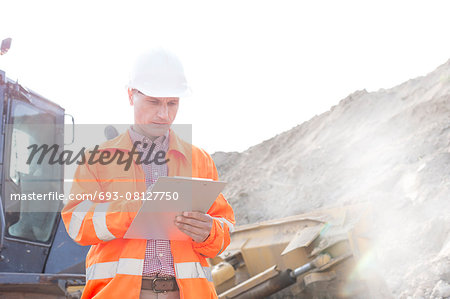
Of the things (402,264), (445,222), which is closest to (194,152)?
(402,264)

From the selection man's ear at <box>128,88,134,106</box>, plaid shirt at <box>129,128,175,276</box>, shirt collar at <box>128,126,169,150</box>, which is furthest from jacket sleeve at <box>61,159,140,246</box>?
man's ear at <box>128,88,134,106</box>

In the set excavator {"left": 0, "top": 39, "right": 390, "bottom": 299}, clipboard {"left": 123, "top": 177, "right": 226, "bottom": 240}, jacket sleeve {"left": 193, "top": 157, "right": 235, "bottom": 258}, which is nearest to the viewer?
clipboard {"left": 123, "top": 177, "right": 226, "bottom": 240}

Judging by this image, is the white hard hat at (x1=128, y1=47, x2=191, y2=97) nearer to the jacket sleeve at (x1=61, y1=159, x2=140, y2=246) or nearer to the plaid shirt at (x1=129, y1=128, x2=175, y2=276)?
the plaid shirt at (x1=129, y1=128, x2=175, y2=276)

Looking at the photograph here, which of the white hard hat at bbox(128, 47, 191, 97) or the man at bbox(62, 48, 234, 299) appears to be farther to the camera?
the white hard hat at bbox(128, 47, 191, 97)

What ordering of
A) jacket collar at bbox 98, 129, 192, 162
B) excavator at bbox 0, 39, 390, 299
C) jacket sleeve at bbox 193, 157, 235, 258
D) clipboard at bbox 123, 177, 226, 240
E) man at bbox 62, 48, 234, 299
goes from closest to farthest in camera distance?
clipboard at bbox 123, 177, 226, 240, man at bbox 62, 48, 234, 299, jacket sleeve at bbox 193, 157, 235, 258, jacket collar at bbox 98, 129, 192, 162, excavator at bbox 0, 39, 390, 299

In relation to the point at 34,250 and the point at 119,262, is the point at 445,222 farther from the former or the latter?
the point at 119,262

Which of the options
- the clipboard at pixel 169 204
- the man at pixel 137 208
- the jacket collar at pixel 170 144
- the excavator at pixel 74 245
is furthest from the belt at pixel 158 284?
the excavator at pixel 74 245

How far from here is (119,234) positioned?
190 cm

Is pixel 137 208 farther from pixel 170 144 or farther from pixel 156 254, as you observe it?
pixel 170 144

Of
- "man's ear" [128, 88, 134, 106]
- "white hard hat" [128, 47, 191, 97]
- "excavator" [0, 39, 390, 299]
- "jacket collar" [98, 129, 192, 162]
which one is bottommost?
"excavator" [0, 39, 390, 299]

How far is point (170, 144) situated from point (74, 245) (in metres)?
2.77

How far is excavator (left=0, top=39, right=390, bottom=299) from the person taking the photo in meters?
3.92

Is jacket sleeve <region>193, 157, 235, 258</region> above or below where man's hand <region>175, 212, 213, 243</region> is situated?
below

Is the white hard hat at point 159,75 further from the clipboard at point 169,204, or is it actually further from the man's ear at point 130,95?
the clipboard at point 169,204
